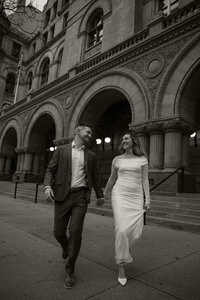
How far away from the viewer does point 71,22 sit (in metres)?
18.4

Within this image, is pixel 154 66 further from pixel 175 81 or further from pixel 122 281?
pixel 122 281

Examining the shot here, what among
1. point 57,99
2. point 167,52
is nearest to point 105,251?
point 167,52

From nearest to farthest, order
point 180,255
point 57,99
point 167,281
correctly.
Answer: point 167,281 → point 180,255 → point 57,99

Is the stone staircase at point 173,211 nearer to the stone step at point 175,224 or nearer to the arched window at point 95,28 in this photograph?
the stone step at point 175,224

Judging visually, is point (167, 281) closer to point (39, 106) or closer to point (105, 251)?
point (105, 251)

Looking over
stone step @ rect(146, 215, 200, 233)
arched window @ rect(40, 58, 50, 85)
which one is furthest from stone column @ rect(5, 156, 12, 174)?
stone step @ rect(146, 215, 200, 233)

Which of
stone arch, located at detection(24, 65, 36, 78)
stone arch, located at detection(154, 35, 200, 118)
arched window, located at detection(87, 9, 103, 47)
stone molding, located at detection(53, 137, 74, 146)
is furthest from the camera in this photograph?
stone arch, located at detection(24, 65, 36, 78)

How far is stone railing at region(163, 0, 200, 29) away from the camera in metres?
9.51

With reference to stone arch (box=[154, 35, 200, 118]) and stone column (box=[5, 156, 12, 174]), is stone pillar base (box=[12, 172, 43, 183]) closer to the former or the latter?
stone column (box=[5, 156, 12, 174])

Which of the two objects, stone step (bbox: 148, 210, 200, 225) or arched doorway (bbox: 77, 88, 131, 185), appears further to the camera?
arched doorway (bbox: 77, 88, 131, 185)

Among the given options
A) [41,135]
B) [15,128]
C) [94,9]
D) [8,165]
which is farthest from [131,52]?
[8,165]

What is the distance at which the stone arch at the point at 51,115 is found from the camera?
14.9 m

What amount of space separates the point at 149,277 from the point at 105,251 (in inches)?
43.1

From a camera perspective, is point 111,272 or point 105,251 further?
point 105,251
